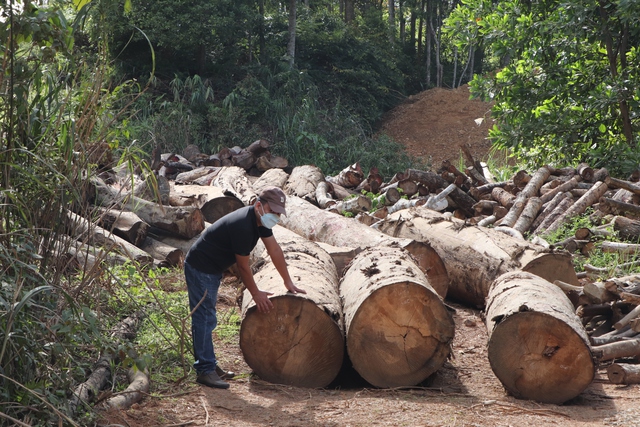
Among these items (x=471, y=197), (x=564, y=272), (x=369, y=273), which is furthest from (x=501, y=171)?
(x=369, y=273)

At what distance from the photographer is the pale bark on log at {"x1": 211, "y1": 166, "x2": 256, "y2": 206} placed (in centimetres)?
1109

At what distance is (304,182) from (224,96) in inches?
384

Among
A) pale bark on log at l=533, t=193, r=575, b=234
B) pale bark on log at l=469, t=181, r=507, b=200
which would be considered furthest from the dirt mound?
pale bark on log at l=533, t=193, r=575, b=234

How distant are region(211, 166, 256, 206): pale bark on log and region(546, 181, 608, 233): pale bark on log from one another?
4.48 metres

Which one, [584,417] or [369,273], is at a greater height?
[369,273]

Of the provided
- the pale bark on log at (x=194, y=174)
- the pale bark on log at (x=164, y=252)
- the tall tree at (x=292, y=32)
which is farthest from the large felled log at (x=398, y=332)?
the tall tree at (x=292, y=32)

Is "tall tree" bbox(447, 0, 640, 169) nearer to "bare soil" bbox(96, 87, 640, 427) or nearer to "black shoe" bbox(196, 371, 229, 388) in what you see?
"bare soil" bbox(96, 87, 640, 427)

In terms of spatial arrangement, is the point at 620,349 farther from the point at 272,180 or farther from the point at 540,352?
the point at 272,180

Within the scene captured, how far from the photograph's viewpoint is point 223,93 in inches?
859

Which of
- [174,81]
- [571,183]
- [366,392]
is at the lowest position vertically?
[366,392]

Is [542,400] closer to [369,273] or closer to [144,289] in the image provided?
[369,273]

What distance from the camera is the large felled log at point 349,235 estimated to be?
7.45 meters

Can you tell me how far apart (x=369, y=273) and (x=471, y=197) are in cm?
627

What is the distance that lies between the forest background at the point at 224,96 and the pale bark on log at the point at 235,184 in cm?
174
